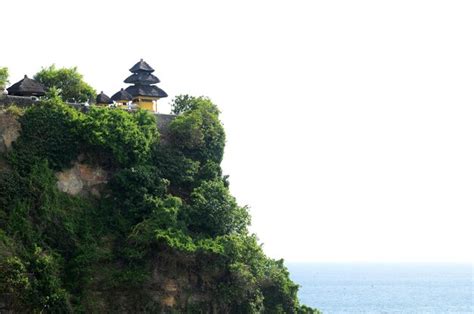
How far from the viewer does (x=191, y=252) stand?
119 ft

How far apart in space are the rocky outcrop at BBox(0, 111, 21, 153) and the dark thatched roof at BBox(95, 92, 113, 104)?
557 cm

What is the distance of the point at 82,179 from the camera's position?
37.2 meters

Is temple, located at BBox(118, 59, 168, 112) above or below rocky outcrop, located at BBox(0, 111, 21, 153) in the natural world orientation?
above

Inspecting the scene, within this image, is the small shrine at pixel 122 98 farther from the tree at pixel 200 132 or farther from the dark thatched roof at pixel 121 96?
the tree at pixel 200 132

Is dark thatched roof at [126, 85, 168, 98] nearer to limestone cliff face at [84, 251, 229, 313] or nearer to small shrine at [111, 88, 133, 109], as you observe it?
small shrine at [111, 88, 133, 109]

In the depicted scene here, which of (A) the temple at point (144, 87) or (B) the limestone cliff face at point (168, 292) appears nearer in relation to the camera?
(B) the limestone cliff face at point (168, 292)

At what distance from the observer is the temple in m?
42.7

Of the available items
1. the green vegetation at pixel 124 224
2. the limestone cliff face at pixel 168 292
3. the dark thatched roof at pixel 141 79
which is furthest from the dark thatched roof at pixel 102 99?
the limestone cliff face at pixel 168 292

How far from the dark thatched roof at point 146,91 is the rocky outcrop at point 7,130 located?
804cm

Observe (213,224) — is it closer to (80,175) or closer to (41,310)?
(80,175)

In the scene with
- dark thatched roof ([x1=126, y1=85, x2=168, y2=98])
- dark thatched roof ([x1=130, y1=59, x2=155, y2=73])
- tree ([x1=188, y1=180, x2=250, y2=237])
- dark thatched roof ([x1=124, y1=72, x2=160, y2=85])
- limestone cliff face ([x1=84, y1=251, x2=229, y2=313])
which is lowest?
limestone cliff face ([x1=84, y1=251, x2=229, y2=313])

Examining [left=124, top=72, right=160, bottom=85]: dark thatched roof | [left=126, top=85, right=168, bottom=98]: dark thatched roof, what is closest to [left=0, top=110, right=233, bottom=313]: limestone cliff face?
[left=126, top=85, right=168, bottom=98]: dark thatched roof

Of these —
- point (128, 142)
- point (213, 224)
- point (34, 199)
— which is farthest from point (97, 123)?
point (213, 224)

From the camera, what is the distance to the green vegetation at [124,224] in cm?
3362
